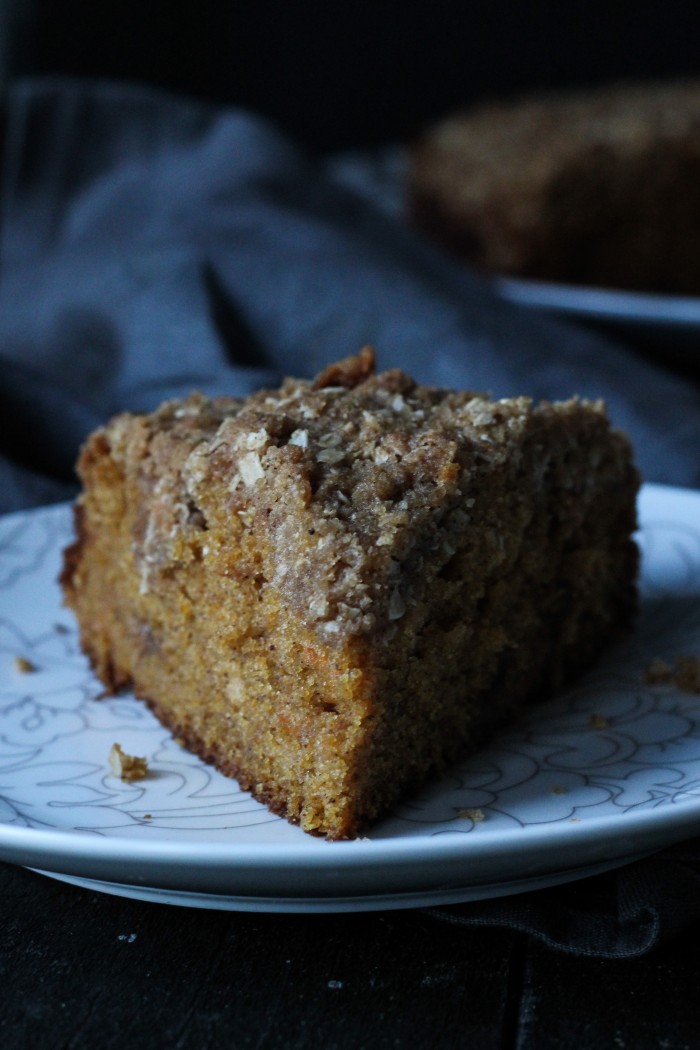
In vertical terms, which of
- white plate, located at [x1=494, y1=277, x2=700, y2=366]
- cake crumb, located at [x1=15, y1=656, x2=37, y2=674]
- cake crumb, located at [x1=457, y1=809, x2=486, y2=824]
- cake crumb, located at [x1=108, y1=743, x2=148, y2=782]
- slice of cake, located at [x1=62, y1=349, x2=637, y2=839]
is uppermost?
slice of cake, located at [x1=62, y1=349, x2=637, y2=839]

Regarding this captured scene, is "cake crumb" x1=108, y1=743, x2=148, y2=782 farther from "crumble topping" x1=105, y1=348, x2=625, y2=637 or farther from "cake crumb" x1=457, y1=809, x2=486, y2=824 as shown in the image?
"cake crumb" x1=457, y1=809, x2=486, y2=824

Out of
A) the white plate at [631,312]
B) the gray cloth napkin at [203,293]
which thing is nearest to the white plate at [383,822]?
the gray cloth napkin at [203,293]

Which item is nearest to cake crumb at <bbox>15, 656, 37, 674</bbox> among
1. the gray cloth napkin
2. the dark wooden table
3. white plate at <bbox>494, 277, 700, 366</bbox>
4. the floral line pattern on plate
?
the floral line pattern on plate

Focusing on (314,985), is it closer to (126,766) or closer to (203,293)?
(126,766)

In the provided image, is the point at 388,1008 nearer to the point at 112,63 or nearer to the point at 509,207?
the point at 509,207

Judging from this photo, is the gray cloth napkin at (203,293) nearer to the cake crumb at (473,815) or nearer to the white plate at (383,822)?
the white plate at (383,822)

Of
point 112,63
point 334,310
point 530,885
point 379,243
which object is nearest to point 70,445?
point 334,310
